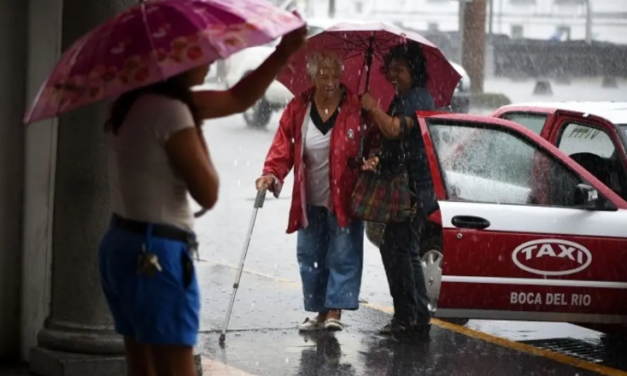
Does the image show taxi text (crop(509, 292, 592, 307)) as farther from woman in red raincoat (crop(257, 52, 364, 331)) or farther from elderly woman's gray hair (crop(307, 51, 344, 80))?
elderly woman's gray hair (crop(307, 51, 344, 80))

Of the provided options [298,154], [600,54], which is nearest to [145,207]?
[298,154]

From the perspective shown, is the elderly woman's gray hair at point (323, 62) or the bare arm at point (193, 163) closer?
the bare arm at point (193, 163)

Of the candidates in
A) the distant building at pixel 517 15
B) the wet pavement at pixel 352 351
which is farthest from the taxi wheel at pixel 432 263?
the distant building at pixel 517 15

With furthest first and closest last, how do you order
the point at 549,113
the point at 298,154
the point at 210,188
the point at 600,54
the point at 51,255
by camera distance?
the point at 600,54 → the point at 549,113 → the point at 298,154 → the point at 51,255 → the point at 210,188

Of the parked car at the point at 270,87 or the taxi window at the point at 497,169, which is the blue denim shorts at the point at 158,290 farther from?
the parked car at the point at 270,87

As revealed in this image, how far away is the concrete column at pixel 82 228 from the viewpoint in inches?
245

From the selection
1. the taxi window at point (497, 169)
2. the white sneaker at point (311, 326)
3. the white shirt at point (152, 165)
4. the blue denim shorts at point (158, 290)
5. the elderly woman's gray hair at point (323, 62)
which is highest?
the white shirt at point (152, 165)

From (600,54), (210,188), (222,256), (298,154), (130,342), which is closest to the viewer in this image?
(210,188)

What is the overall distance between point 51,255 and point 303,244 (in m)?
2.29

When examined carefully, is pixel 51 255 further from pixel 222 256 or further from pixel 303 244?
pixel 222 256

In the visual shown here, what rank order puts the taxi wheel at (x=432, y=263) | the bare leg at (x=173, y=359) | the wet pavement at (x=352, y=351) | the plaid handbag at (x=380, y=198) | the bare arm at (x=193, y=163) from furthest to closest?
1. the taxi wheel at (x=432, y=263)
2. the plaid handbag at (x=380, y=198)
3. the wet pavement at (x=352, y=351)
4. the bare leg at (x=173, y=359)
5. the bare arm at (x=193, y=163)

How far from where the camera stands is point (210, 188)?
4215 millimetres

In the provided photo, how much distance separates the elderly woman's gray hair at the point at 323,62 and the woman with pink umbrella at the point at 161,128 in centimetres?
375

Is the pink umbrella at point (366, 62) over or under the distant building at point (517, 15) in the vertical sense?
over
